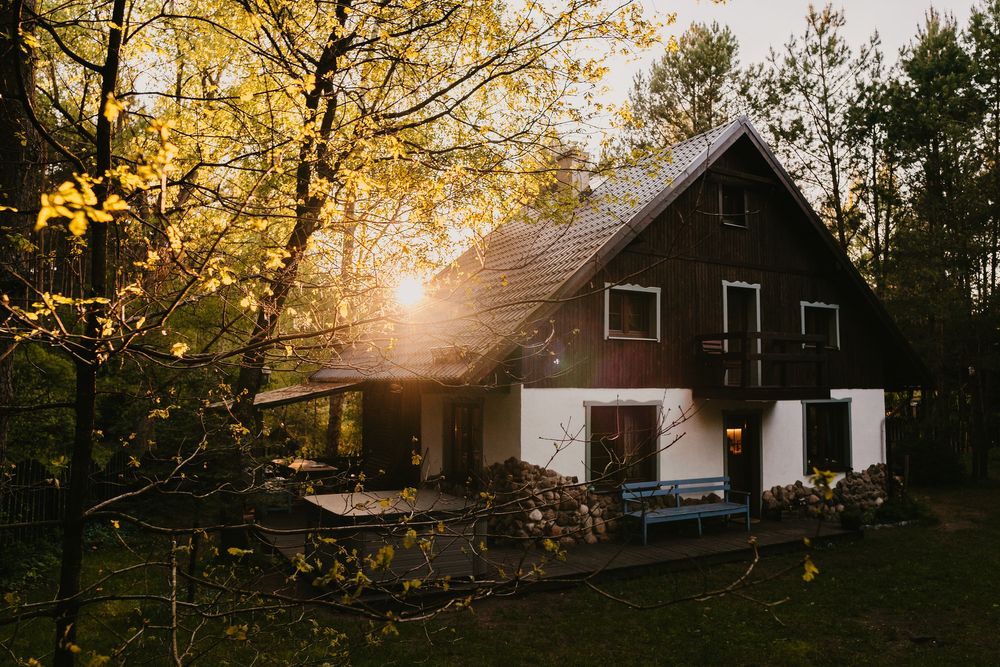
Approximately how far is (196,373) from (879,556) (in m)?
10.8

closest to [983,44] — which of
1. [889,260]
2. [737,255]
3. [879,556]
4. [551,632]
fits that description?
[889,260]

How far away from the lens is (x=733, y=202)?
13.7 meters

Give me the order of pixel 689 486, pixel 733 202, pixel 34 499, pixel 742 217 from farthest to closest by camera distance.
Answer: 1. pixel 733 202
2. pixel 742 217
3. pixel 689 486
4. pixel 34 499

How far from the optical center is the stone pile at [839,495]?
13.2 metres

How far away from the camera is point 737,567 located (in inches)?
391

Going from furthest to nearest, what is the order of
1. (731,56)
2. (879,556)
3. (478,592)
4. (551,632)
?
(731,56)
(879,556)
(551,632)
(478,592)

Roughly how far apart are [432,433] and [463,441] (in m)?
1.19

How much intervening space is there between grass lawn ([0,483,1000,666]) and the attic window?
6.52 metres

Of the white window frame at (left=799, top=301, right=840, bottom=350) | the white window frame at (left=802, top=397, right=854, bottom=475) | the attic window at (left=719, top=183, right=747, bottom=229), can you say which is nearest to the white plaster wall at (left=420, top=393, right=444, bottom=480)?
the attic window at (left=719, top=183, right=747, bottom=229)

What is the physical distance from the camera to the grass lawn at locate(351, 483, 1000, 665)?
666 cm

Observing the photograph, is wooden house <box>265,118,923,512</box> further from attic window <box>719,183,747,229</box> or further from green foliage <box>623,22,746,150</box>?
green foliage <box>623,22,746,150</box>

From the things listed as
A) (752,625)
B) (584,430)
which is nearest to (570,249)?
(584,430)

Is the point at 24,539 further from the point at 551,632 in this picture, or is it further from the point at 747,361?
the point at 747,361

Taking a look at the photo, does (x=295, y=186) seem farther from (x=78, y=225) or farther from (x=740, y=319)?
(x=740, y=319)
